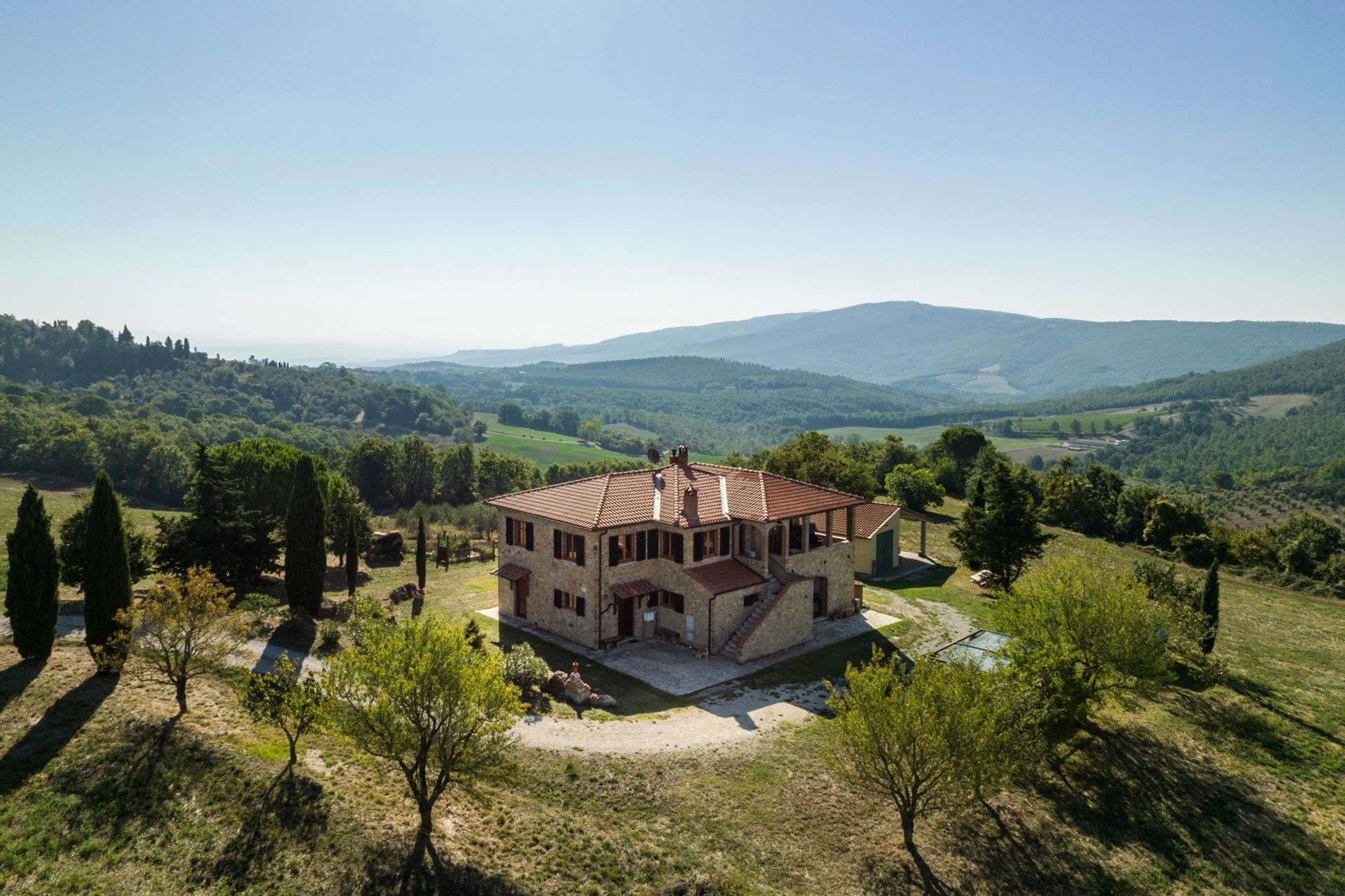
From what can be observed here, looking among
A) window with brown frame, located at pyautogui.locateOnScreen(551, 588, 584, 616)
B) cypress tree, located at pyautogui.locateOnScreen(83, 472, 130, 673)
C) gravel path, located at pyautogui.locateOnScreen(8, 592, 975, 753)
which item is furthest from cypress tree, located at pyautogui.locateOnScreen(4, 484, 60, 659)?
window with brown frame, located at pyautogui.locateOnScreen(551, 588, 584, 616)

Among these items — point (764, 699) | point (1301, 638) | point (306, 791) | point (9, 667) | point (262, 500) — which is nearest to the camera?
point (306, 791)

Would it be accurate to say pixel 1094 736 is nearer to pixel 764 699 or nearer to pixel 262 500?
pixel 764 699

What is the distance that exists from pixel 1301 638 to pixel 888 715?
34.1m

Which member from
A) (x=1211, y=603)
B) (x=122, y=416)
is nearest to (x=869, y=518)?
(x=1211, y=603)

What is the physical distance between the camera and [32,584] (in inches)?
920

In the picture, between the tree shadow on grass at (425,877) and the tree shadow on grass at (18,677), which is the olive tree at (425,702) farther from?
the tree shadow on grass at (18,677)

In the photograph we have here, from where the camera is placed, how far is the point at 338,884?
16797 millimetres

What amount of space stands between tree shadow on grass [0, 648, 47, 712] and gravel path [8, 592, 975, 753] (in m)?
3.92

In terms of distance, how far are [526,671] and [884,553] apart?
94.3ft

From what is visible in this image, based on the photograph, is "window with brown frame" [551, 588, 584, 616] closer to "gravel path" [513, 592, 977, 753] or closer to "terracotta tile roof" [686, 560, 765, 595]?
"terracotta tile roof" [686, 560, 765, 595]

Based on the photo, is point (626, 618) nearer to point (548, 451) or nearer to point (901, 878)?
point (901, 878)

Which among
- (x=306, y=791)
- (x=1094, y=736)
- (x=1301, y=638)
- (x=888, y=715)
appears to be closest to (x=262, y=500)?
(x=306, y=791)

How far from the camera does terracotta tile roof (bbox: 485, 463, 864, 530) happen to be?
3419cm

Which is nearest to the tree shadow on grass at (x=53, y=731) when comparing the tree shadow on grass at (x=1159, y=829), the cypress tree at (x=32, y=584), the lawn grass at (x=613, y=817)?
the lawn grass at (x=613, y=817)
